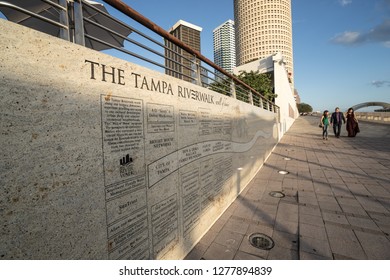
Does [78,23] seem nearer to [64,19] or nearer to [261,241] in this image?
[64,19]

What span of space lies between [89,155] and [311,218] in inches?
148

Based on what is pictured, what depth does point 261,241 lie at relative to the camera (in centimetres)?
291

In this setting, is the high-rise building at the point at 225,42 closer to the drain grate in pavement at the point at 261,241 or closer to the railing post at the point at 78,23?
the drain grate in pavement at the point at 261,241

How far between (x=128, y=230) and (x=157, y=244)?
510mm

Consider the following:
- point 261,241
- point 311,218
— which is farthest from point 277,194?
point 261,241

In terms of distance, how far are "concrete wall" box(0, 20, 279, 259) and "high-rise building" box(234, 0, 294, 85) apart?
11787 cm

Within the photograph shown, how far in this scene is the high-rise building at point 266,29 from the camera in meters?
106

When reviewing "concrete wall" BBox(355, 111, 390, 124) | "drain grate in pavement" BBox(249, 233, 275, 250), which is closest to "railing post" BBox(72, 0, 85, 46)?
"drain grate in pavement" BBox(249, 233, 275, 250)

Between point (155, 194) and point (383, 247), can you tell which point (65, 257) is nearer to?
point (155, 194)

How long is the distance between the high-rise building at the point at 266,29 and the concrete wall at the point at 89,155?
A: 387ft

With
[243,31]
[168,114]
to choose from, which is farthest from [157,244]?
[243,31]

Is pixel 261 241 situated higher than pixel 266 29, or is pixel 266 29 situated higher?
pixel 266 29

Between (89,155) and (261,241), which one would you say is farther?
(261,241)

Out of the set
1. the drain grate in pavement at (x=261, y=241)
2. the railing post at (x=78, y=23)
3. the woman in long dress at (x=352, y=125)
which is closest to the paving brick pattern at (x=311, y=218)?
the drain grate in pavement at (x=261, y=241)
